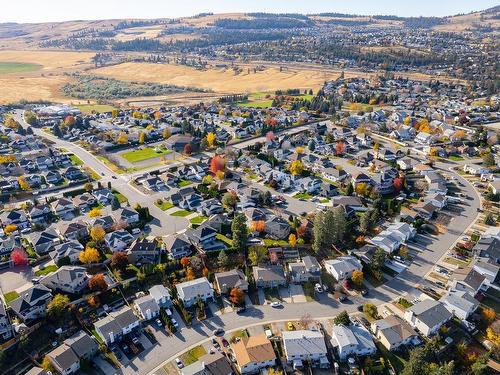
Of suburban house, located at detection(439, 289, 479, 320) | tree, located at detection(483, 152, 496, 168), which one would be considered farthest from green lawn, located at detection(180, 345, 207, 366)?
tree, located at detection(483, 152, 496, 168)

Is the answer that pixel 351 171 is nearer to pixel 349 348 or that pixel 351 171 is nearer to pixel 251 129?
pixel 251 129

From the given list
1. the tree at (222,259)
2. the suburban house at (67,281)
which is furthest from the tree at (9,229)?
the tree at (222,259)

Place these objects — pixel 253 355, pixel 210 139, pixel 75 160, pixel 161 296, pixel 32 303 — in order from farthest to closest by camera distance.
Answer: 1. pixel 210 139
2. pixel 75 160
3. pixel 161 296
4. pixel 32 303
5. pixel 253 355

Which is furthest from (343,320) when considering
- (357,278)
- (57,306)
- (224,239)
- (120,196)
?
(120,196)

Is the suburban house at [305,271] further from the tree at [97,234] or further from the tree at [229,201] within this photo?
the tree at [97,234]

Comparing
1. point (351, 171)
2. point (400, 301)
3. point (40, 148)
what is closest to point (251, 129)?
point (351, 171)

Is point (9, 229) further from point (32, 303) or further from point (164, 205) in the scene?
point (164, 205)

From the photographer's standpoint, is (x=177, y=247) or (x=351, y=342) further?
(x=177, y=247)
